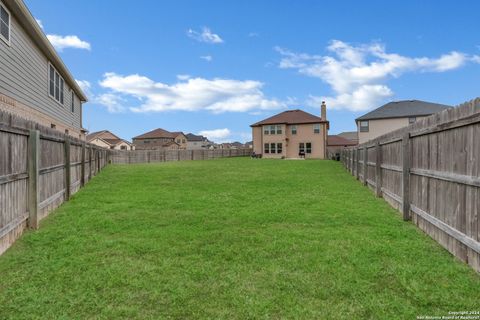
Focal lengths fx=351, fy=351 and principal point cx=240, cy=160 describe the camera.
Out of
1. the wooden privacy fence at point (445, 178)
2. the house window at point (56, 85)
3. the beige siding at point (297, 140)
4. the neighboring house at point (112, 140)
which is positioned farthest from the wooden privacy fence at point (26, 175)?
the neighboring house at point (112, 140)

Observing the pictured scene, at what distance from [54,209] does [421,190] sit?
7662mm

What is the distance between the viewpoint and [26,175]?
601 cm

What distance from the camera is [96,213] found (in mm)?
7574

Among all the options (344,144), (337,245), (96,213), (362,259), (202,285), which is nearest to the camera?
(202,285)

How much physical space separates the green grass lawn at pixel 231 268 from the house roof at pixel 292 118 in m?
41.6

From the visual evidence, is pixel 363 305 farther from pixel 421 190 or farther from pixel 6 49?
pixel 6 49

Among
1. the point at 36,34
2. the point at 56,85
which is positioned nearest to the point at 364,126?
the point at 56,85

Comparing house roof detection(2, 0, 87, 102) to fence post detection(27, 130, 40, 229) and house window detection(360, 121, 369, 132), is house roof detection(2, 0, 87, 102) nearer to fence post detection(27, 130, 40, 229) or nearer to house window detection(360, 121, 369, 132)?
fence post detection(27, 130, 40, 229)

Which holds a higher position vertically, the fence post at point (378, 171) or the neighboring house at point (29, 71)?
the neighboring house at point (29, 71)

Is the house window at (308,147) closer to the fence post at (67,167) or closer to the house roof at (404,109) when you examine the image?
the house roof at (404,109)

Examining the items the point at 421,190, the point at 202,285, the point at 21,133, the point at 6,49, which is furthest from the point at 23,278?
the point at 6,49

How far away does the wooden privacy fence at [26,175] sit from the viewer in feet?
16.6

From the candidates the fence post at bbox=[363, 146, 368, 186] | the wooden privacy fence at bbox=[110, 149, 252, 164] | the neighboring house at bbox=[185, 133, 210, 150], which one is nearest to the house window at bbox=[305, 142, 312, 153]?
the wooden privacy fence at bbox=[110, 149, 252, 164]

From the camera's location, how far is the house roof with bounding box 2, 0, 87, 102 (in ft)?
37.3
